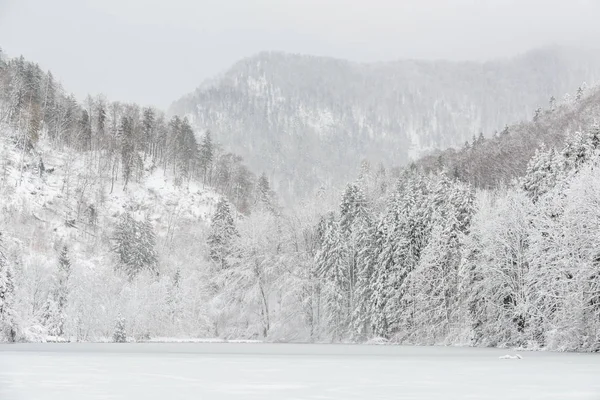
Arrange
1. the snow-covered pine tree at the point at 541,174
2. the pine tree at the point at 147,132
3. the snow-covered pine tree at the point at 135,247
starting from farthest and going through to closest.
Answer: the pine tree at the point at 147,132
the snow-covered pine tree at the point at 135,247
the snow-covered pine tree at the point at 541,174

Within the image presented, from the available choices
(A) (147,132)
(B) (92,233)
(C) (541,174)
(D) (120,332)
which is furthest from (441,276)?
(A) (147,132)

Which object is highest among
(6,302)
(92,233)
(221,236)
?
(92,233)

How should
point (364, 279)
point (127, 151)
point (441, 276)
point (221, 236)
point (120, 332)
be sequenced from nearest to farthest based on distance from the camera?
point (441, 276) → point (364, 279) → point (120, 332) → point (221, 236) → point (127, 151)

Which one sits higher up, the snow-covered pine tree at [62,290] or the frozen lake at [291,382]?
the frozen lake at [291,382]

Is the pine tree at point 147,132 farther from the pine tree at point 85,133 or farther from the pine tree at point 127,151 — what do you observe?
the pine tree at point 85,133

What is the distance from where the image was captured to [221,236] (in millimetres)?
86375

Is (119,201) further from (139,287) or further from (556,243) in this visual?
(556,243)

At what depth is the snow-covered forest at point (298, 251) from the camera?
1850 inches

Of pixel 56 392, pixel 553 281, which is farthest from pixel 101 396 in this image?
pixel 553 281

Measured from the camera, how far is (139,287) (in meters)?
80.6

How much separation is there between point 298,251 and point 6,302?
31.6m

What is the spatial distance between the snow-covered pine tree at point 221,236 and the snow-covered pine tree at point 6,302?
96.1ft

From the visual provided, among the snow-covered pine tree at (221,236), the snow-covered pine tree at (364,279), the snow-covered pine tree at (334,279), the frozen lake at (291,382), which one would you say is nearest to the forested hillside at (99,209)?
the snow-covered pine tree at (221,236)

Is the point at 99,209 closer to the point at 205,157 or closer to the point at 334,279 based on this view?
the point at 205,157
